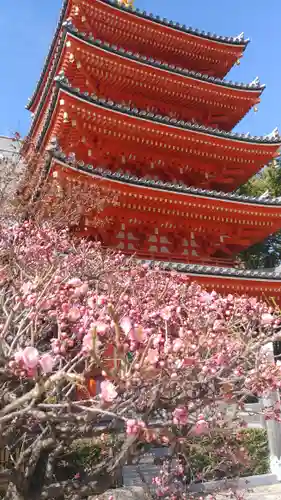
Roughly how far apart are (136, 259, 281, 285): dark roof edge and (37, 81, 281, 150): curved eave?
13.2 feet

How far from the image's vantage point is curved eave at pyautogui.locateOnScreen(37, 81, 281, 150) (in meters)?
9.48

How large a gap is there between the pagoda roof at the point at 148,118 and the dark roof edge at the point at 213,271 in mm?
4020

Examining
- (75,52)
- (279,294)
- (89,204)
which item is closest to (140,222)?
(89,204)

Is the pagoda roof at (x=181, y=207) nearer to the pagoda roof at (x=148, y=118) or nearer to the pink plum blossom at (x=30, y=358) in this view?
the pagoda roof at (x=148, y=118)

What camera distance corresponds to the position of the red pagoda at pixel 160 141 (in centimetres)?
963

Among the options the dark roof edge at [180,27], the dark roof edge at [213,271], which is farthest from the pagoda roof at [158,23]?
the dark roof edge at [213,271]

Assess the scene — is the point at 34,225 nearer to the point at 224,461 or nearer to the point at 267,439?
the point at 224,461

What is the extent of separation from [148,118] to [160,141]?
87cm

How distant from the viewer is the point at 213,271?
9117mm

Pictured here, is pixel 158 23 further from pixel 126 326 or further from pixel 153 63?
pixel 126 326

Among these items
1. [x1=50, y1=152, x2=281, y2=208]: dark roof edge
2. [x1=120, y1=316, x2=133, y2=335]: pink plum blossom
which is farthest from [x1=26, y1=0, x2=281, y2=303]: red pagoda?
[x1=120, y1=316, x2=133, y2=335]: pink plum blossom

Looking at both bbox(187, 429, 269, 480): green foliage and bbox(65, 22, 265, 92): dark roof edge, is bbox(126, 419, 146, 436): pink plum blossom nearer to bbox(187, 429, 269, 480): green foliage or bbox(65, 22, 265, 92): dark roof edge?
bbox(187, 429, 269, 480): green foliage

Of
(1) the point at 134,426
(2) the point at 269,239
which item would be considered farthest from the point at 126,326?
(2) the point at 269,239

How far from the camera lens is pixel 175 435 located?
2629 mm
